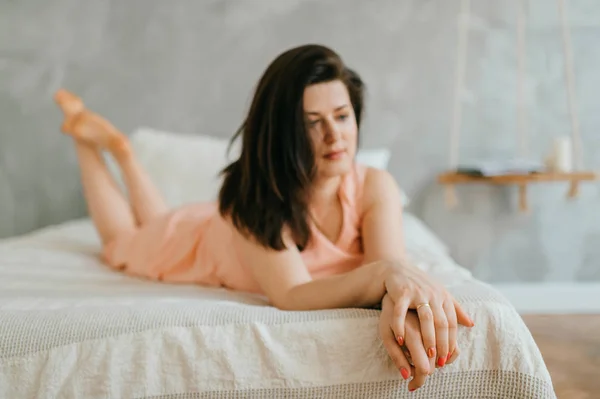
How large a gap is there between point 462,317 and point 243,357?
33cm

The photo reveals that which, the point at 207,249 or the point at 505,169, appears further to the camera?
the point at 505,169

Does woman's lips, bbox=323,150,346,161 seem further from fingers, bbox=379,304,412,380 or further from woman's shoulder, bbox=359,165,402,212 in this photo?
fingers, bbox=379,304,412,380

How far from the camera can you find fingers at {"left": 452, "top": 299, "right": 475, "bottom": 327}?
2.87 feet

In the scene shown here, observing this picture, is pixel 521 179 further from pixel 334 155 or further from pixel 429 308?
pixel 429 308

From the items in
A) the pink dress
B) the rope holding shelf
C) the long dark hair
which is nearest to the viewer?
the long dark hair

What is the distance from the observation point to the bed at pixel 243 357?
34.3 inches

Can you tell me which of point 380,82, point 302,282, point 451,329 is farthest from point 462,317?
point 380,82

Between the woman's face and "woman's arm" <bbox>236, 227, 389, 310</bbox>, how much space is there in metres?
0.17

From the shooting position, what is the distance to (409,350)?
2.69 ft

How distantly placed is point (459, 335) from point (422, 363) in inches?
4.3

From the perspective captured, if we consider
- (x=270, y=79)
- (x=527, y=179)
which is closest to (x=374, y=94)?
(x=527, y=179)

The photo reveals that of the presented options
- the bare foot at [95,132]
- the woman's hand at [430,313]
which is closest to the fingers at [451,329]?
the woman's hand at [430,313]

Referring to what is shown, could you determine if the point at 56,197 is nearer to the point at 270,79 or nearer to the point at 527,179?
the point at 270,79

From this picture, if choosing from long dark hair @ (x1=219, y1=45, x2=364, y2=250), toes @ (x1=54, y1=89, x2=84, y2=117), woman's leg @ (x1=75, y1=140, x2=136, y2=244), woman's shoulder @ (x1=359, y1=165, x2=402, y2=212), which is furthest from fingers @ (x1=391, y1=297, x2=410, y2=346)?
toes @ (x1=54, y1=89, x2=84, y2=117)
